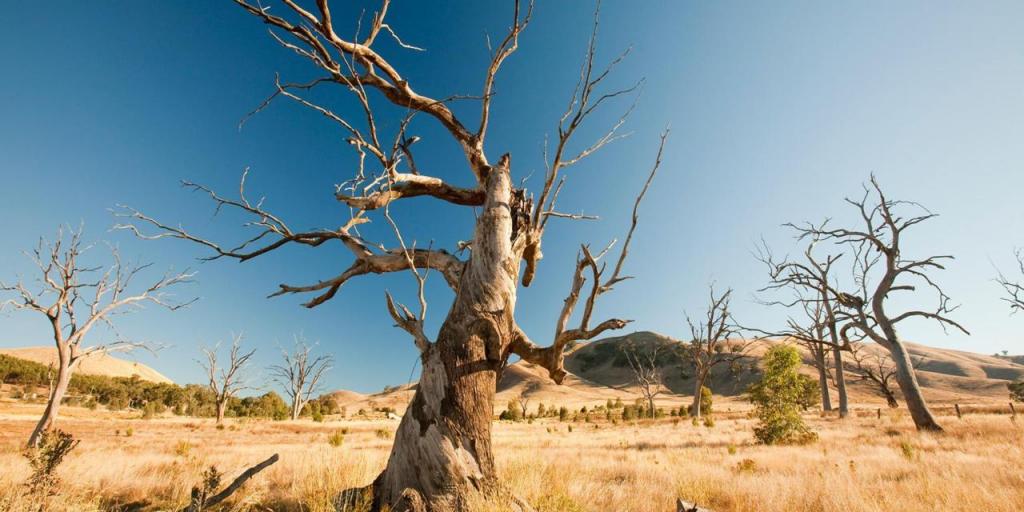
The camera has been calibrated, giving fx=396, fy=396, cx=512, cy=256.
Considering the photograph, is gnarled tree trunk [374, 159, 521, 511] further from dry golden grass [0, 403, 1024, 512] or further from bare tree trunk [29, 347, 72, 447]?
bare tree trunk [29, 347, 72, 447]

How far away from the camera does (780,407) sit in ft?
38.8

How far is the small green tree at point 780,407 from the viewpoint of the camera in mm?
11344

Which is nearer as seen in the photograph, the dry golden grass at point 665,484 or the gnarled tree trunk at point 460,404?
the gnarled tree trunk at point 460,404

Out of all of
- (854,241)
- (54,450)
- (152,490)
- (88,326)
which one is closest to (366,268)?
(54,450)

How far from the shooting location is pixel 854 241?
1243cm

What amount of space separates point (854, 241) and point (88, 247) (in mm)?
23003

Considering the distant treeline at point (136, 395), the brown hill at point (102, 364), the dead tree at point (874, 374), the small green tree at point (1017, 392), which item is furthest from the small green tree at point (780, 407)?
the brown hill at point (102, 364)

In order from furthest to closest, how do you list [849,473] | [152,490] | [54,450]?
1. [849,473]
2. [152,490]
3. [54,450]

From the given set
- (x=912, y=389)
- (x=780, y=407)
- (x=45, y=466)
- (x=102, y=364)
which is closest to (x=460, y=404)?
(x=45, y=466)

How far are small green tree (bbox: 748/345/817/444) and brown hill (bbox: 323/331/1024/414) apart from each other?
45.1m

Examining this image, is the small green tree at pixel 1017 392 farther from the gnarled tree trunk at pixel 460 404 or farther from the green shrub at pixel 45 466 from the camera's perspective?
the green shrub at pixel 45 466

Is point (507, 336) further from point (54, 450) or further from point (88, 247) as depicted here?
point (88, 247)

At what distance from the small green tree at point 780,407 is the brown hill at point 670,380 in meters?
45.1

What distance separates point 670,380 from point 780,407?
265ft
